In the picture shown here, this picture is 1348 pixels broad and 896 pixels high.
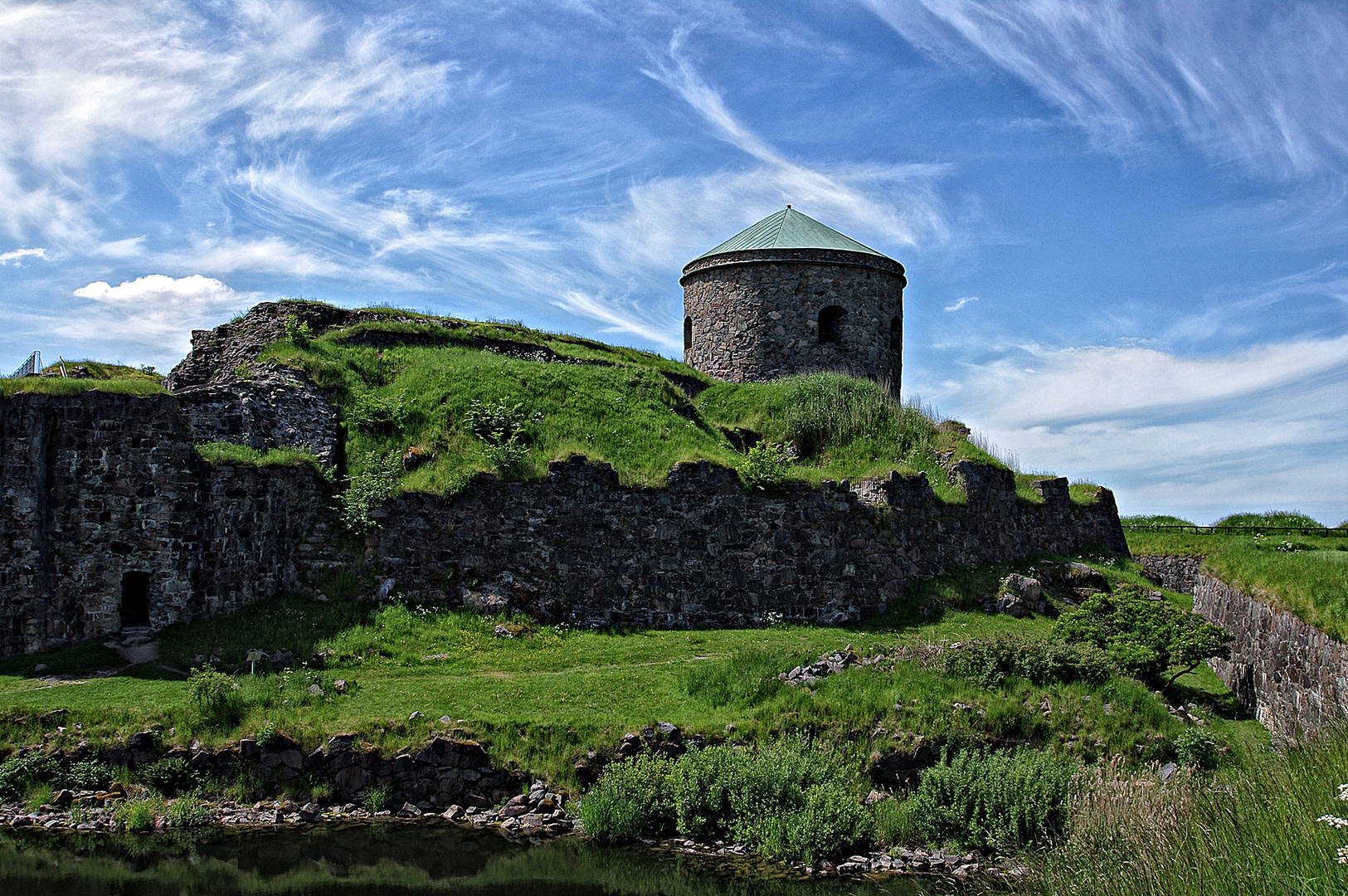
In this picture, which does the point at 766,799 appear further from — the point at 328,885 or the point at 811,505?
the point at 811,505

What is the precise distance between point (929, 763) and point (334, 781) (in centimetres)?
852

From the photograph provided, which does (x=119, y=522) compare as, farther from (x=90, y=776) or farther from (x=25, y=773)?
(x=90, y=776)

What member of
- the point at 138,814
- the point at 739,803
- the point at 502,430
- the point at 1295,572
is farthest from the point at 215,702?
the point at 1295,572

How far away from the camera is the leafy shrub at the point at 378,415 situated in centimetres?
2150

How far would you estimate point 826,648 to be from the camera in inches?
681

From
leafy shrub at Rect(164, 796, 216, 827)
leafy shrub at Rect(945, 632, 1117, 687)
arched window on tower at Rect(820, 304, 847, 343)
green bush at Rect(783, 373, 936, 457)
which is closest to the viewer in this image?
leafy shrub at Rect(164, 796, 216, 827)

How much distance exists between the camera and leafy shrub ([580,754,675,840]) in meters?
12.6

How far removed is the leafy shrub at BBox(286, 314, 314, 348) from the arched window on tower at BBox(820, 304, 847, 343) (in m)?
17.1

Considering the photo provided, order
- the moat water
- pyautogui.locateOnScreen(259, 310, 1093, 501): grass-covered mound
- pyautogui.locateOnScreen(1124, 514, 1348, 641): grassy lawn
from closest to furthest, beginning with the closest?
the moat water → pyautogui.locateOnScreen(1124, 514, 1348, 641): grassy lawn → pyautogui.locateOnScreen(259, 310, 1093, 501): grass-covered mound

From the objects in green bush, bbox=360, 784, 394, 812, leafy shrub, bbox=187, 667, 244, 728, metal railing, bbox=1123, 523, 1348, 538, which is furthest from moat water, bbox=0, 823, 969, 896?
metal railing, bbox=1123, 523, 1348, 538

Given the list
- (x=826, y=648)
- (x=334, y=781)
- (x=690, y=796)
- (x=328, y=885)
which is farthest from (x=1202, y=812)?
(x=334, y=781)

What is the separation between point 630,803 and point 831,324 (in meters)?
23.5

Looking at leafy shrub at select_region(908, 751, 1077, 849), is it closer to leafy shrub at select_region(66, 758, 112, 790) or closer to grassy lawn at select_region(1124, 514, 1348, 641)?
grassy lawn at select_region(1124, 514, 1348, 641)

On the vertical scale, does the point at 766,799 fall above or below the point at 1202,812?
below
